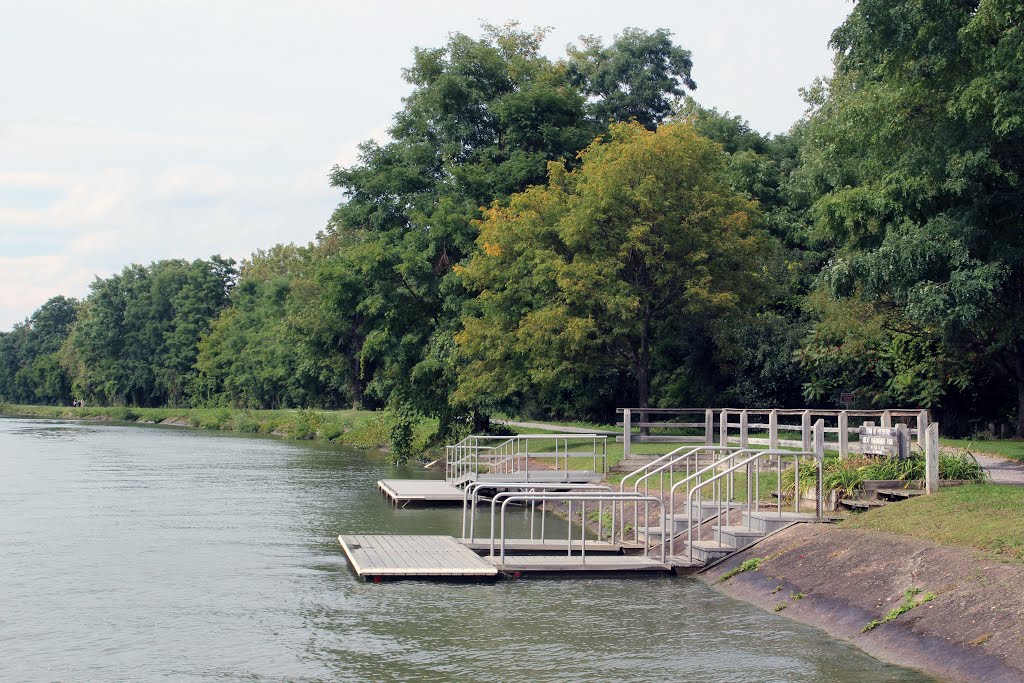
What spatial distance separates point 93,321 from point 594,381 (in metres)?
106

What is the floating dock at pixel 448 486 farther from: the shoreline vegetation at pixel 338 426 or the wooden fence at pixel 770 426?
the shoreline vegetation at pixel 338 426

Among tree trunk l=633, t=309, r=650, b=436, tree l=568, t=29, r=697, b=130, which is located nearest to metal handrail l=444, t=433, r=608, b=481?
tree trunk l=633, t=309, r=650, b=436

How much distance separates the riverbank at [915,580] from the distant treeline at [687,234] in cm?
1082

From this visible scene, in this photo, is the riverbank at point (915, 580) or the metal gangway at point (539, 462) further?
the metal gangway at point (539, 462)

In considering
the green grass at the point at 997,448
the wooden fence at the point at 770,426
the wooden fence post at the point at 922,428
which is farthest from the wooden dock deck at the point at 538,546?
the green grass at the point at 997,448

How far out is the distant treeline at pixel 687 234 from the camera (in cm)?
2719

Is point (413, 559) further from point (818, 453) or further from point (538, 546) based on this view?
point (818, 453)

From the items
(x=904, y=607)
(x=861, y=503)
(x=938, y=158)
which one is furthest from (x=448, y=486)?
(x=904, y=607)

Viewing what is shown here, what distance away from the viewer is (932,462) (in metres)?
19.0

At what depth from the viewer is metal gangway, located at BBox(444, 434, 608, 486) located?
29281 millimetres

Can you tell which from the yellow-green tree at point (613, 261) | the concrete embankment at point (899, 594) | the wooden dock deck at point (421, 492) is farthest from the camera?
the yellow-green tree at point (613, 261)

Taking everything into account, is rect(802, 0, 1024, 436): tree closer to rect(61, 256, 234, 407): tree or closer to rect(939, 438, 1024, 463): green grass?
rect(939, 438, 1024, 463): green grass

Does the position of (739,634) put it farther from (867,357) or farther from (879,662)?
(867,357)

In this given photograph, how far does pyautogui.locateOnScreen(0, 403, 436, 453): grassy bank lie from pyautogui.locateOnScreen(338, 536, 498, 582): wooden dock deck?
28.4 meters
